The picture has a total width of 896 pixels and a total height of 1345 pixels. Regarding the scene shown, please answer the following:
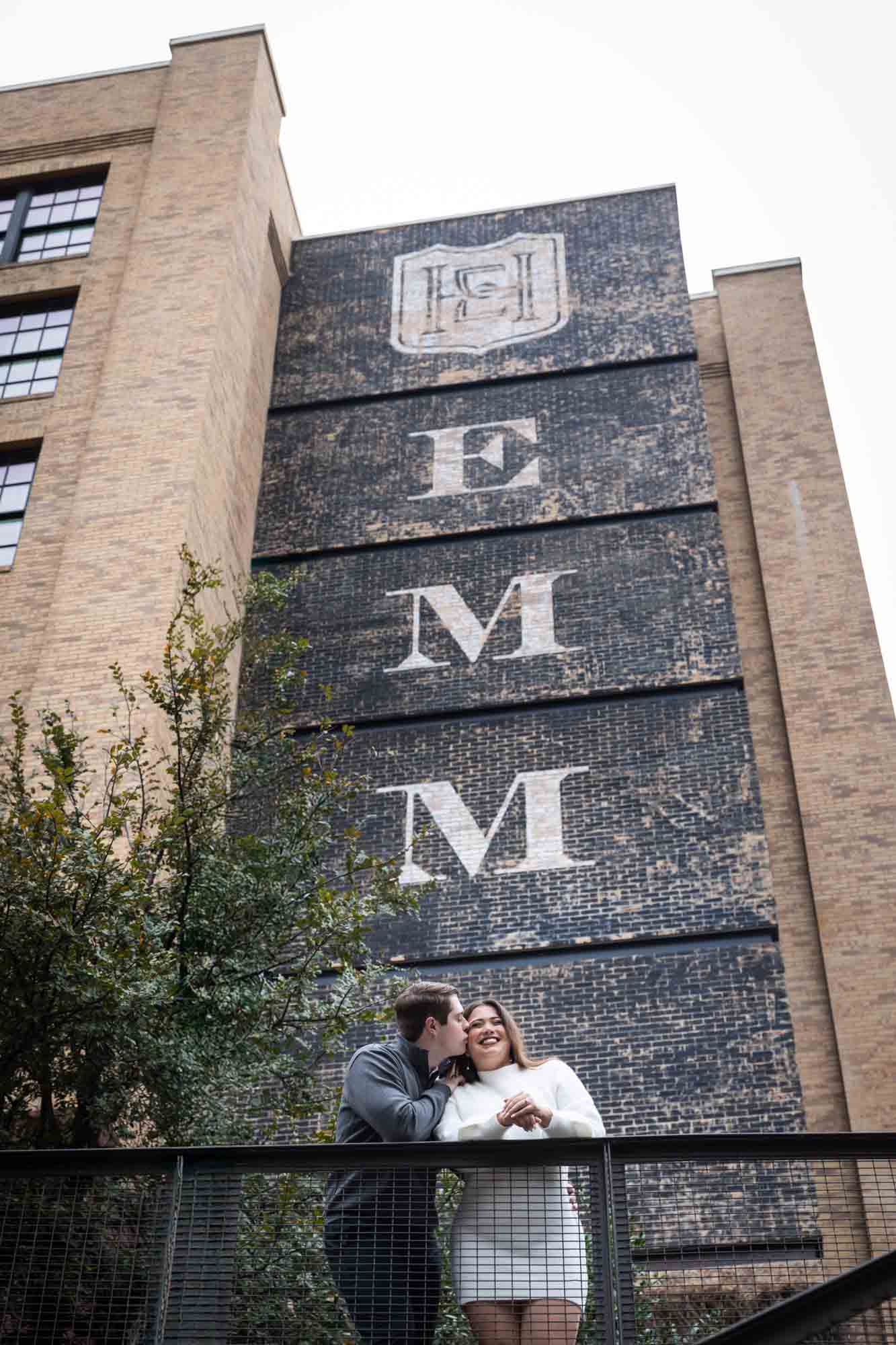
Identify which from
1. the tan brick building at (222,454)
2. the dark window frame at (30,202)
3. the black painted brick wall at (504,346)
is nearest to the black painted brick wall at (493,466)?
the black painted brick wall at (504,346)

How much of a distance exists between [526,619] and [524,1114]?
43.8ft

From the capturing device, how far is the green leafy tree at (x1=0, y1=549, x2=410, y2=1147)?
901 centimetres

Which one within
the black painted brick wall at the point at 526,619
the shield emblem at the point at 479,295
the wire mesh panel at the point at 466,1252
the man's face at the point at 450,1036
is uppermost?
the shield emblem at the point at 479,295

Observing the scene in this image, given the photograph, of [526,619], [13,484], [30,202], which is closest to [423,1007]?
[526,619]

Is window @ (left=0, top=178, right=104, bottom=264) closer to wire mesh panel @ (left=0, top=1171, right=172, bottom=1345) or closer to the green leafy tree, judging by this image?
the green leafy tree

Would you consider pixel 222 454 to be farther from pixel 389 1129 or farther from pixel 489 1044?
pixel 389 1129

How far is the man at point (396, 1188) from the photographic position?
16.8 ft

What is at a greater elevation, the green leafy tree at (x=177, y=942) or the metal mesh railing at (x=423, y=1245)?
the green leafy tree at (x=177, y=942)

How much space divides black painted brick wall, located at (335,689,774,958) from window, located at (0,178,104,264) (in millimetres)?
8918

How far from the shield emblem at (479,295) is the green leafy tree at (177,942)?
10.4 m

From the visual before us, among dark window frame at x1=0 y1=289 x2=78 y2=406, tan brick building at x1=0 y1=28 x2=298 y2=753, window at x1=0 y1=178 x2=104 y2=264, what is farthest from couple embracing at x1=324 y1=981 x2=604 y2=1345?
window at x1=0 y1=178 x2=104 y2=264

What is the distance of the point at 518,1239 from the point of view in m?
5.09

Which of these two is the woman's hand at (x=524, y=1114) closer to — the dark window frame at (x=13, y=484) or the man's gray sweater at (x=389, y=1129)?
the man's gray sweater at (x=389, y=1129)

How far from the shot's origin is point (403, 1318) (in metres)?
5.08
